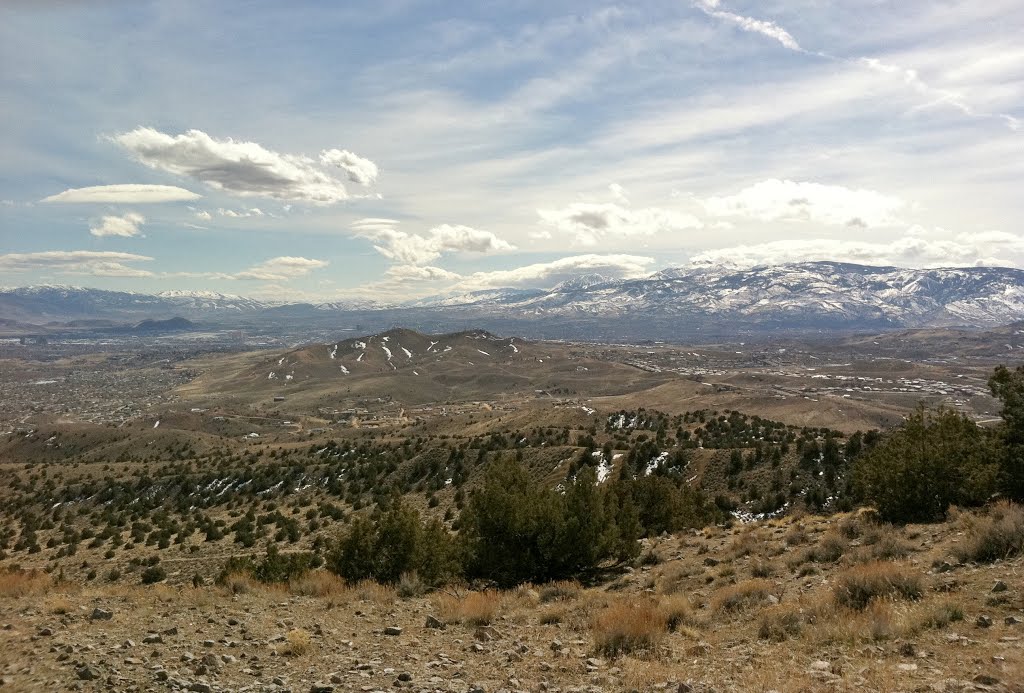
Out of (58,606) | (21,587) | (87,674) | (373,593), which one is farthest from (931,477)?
(21,587)

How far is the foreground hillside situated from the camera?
27.8 feet

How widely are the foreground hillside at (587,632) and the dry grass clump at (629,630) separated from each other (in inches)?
1.3

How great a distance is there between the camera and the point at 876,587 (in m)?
10.8

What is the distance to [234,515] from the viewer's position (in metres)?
39.9

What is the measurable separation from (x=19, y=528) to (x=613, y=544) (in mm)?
48513

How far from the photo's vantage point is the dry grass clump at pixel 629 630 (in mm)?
9992

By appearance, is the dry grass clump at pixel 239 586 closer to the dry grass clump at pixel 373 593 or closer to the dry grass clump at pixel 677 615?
the dry grass clump at pixel 373 593

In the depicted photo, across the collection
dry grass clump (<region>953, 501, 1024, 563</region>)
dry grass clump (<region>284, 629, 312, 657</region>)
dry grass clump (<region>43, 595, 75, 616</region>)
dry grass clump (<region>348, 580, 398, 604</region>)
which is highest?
dry grass clump (<region>953, 501, 1024, 563</region>)

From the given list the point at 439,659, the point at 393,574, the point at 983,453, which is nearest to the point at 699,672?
the point at 439,659

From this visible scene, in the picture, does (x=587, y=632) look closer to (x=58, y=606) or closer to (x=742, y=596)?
(x=742, y=596)

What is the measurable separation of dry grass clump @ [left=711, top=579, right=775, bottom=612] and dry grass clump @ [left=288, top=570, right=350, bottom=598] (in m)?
10.0

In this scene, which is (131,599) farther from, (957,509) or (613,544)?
(957,509)

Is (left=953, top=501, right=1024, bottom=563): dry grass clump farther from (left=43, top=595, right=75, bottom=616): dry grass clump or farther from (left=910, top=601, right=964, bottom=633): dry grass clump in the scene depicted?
(left=43, top=595, right=75, bottom=616): dry grass clump

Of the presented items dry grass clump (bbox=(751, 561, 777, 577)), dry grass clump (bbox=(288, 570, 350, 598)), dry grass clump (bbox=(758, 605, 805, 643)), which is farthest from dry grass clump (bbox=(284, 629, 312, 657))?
dry grass clump (bbox=(751, 561, 777, 577))
